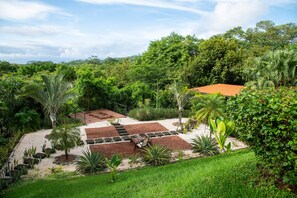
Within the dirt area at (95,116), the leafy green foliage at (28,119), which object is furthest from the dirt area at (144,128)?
the leafy green foliage at (28,119)

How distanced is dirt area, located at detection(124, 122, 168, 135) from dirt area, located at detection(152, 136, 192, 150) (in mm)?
2191

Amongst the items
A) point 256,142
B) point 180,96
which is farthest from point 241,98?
point 180,96

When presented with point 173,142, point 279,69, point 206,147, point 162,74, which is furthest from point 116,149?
point 162,74

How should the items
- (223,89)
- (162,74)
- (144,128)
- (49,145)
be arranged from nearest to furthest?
1. (49,145)
2. (144,128)
3. (223,89)
4. (162,74)

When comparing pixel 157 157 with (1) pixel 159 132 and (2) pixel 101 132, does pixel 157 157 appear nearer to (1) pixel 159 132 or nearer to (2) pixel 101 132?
(1) pixel 159 132

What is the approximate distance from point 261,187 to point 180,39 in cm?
3577

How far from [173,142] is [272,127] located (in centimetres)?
1118

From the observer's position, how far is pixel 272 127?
13.9 feet

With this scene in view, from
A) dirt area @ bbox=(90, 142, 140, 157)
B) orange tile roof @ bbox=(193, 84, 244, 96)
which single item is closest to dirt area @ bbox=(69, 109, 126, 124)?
dirt area @ bbox=(90, 142, 140, 157)

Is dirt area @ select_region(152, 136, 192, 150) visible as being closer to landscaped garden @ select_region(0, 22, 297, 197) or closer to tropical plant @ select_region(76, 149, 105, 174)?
landscaped garden @ select_region(0, 22, 297, 197)

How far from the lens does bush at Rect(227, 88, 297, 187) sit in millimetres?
4043

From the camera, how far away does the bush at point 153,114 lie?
71.5ft

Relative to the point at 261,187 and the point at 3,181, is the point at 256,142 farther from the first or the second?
the point at 3,181

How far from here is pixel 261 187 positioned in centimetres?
503
